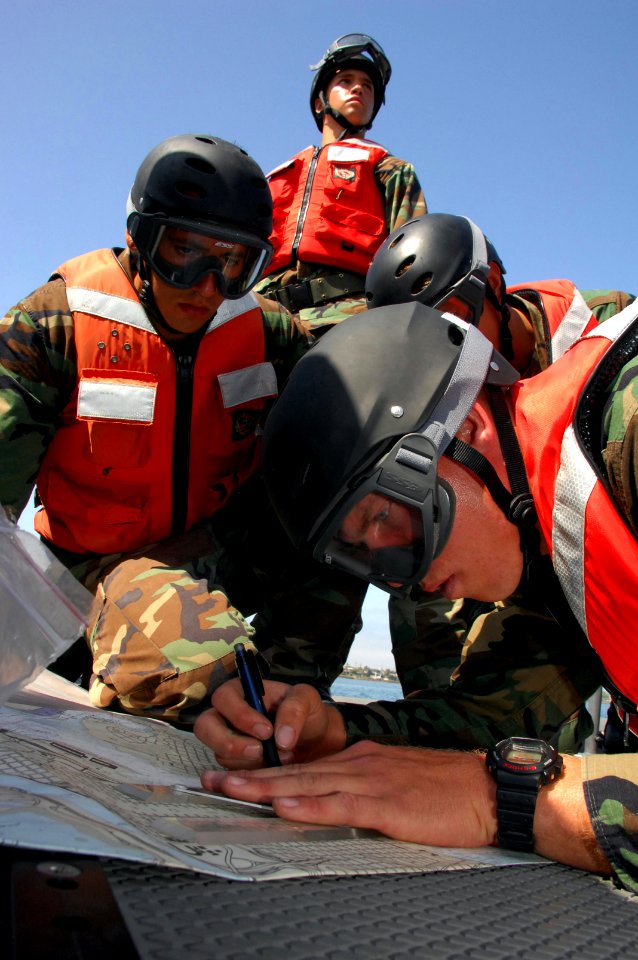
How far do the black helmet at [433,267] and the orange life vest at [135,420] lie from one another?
475 millimetres

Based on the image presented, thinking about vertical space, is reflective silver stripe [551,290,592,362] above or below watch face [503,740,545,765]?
above

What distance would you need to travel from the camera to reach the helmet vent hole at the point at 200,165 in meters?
2.59

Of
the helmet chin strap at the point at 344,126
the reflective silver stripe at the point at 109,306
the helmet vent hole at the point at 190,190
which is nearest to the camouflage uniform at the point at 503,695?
the reflective silver stripe at the point at 109,306

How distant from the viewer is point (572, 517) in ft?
4.31

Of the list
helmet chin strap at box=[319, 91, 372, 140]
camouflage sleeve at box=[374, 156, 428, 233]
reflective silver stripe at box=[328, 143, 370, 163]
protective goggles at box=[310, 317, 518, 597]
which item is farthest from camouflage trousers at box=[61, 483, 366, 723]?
helmet chin strap at box=[319, 91, 372, 140]

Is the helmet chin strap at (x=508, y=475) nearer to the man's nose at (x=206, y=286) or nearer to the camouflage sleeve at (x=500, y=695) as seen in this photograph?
the camouflage sleeve at (x=500, y=695)

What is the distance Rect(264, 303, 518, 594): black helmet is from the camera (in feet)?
4.85

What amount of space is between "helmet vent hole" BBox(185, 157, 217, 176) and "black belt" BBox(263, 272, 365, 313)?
103 cm

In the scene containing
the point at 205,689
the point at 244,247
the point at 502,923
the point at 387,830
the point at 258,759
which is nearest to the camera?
the point at 502,923

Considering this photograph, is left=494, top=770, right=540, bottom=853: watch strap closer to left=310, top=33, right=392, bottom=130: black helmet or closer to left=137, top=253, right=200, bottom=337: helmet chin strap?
left=137, top=253, right=200, bottom=337: helmet chin strap

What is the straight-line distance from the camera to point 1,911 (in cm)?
62

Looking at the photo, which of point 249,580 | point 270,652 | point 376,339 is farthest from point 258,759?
point 249,580

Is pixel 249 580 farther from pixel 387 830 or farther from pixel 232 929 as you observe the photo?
pixel 232 929

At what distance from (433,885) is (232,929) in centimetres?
39
